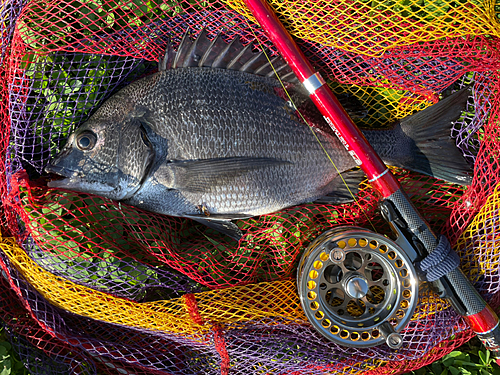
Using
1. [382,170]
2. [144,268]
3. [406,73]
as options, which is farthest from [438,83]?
[144,268]

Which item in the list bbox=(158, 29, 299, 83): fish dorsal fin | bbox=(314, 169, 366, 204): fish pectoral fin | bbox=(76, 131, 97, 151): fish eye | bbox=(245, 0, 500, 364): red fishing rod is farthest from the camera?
bbox=(314, 169, 366, 204): fish pectoral fin

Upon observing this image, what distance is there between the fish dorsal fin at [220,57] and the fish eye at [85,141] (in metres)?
0.71

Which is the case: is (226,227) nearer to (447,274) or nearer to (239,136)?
(239,136)

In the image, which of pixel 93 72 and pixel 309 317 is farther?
pixel 93 72

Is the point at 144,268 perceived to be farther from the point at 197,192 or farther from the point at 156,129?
the point at 156,129

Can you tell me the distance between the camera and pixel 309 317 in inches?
95.0

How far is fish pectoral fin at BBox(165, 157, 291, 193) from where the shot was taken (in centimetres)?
243

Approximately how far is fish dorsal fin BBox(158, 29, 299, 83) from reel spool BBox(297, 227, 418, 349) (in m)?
1.32

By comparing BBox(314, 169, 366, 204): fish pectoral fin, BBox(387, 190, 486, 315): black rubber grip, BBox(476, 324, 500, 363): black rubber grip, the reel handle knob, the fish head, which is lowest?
BBox(476, 324, 500, 363): black rubber grip

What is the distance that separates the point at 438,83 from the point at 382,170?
0.92 m

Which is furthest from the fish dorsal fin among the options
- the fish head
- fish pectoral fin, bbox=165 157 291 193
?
fish pectoral fin, bbox=165 157 291 193

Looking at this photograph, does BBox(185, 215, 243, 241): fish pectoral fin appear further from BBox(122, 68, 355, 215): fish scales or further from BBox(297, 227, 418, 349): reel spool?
BBox(297, 227, 418, 349): reel spool

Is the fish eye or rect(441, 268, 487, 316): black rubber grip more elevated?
the fish eye

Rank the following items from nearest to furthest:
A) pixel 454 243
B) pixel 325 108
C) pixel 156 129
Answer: pixel 325 108 → pixel 156 129 → pixel 454 243
